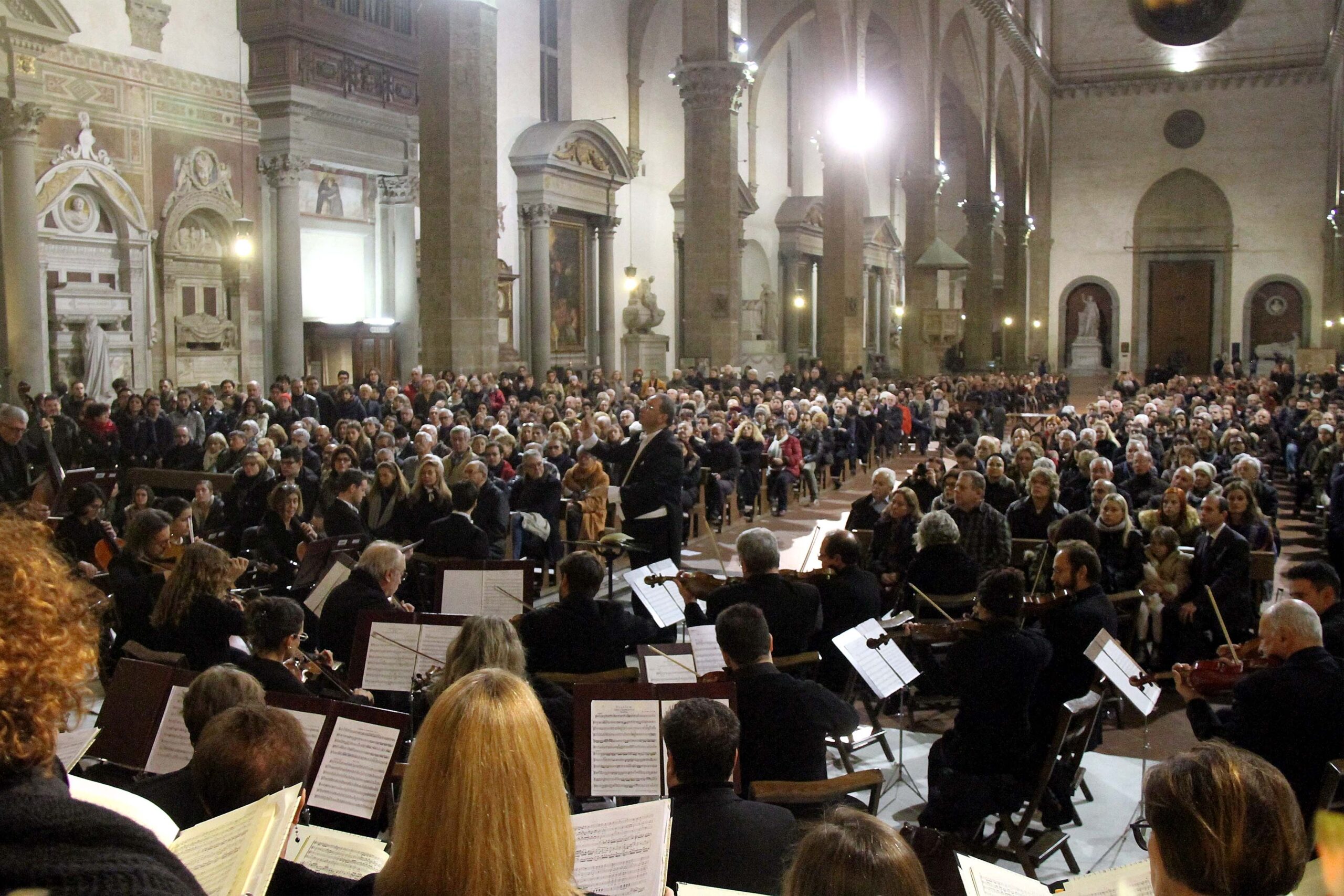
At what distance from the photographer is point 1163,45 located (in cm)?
4381

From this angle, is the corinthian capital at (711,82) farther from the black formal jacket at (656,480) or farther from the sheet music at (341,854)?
the sheet music at (341,854)

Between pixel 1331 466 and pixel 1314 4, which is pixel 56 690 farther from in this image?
pixel 1314 4

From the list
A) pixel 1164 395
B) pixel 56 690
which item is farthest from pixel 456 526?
pixel 1164 395

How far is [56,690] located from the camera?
1.39m

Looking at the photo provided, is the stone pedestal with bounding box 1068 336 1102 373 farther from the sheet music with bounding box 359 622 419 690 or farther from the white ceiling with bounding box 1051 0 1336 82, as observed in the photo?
the sheet music with bounding box 359 622 419 690

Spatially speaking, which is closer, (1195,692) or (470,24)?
(1195,692)

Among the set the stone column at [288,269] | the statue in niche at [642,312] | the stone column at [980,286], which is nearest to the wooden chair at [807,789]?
the stone column at [288,269]

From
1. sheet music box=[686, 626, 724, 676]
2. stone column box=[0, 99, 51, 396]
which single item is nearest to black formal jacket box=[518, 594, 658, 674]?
sheet music box=[686, 626, 724, 676]

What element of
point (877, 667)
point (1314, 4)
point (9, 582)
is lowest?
point (877, 667)

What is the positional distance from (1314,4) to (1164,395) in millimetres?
25930

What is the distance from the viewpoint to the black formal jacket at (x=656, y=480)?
8547 mm

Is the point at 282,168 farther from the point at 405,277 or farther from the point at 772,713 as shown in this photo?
the point at 772,713

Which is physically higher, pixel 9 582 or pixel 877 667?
A: pixel 9 582

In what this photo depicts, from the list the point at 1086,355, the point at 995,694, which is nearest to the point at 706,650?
the point at 995,694
